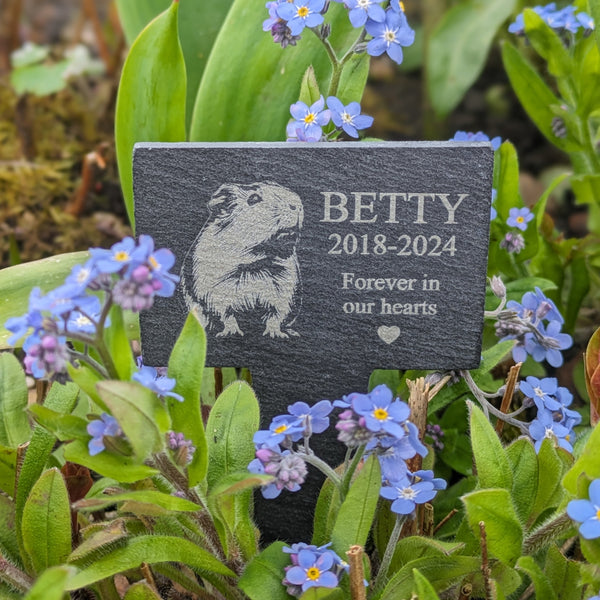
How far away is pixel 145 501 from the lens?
0.99 metres

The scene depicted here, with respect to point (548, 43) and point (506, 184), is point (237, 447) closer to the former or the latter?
point (506, 184)

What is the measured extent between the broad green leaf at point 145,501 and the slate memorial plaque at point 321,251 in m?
0.32

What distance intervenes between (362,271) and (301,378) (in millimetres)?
204

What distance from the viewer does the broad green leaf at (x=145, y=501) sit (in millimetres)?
976

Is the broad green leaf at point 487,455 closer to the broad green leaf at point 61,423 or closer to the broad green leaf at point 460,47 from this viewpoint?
the broad green leaf at point 61,423

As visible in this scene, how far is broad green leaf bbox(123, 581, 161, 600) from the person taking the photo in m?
1.08

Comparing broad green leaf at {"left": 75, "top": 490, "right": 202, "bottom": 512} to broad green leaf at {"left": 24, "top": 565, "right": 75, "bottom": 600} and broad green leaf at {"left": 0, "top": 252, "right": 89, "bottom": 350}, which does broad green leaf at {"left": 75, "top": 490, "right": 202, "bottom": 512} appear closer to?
broad green leaf at {"left": 24, "top": 565, "right": 75, "bottom": 600}

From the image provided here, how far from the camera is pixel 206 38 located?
77.5 inches

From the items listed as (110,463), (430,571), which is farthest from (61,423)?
(430,571)

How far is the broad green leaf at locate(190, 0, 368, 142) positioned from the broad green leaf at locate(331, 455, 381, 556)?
0.87 metres

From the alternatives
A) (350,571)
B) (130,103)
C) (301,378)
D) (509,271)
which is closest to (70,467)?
(301,378)

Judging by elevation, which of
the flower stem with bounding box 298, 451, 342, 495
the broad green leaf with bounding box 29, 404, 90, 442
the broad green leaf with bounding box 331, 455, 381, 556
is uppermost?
the broad green leaf with bounding box 29, 404, 90, 442

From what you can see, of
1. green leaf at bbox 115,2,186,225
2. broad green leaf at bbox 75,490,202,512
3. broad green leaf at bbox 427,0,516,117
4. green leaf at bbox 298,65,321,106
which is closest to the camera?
broad green leaf at bbox 75,490,202,512

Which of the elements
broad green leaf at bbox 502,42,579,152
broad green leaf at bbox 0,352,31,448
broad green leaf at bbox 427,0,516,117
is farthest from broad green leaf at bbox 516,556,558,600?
broad green leaf at bbox 427,0,516,117
